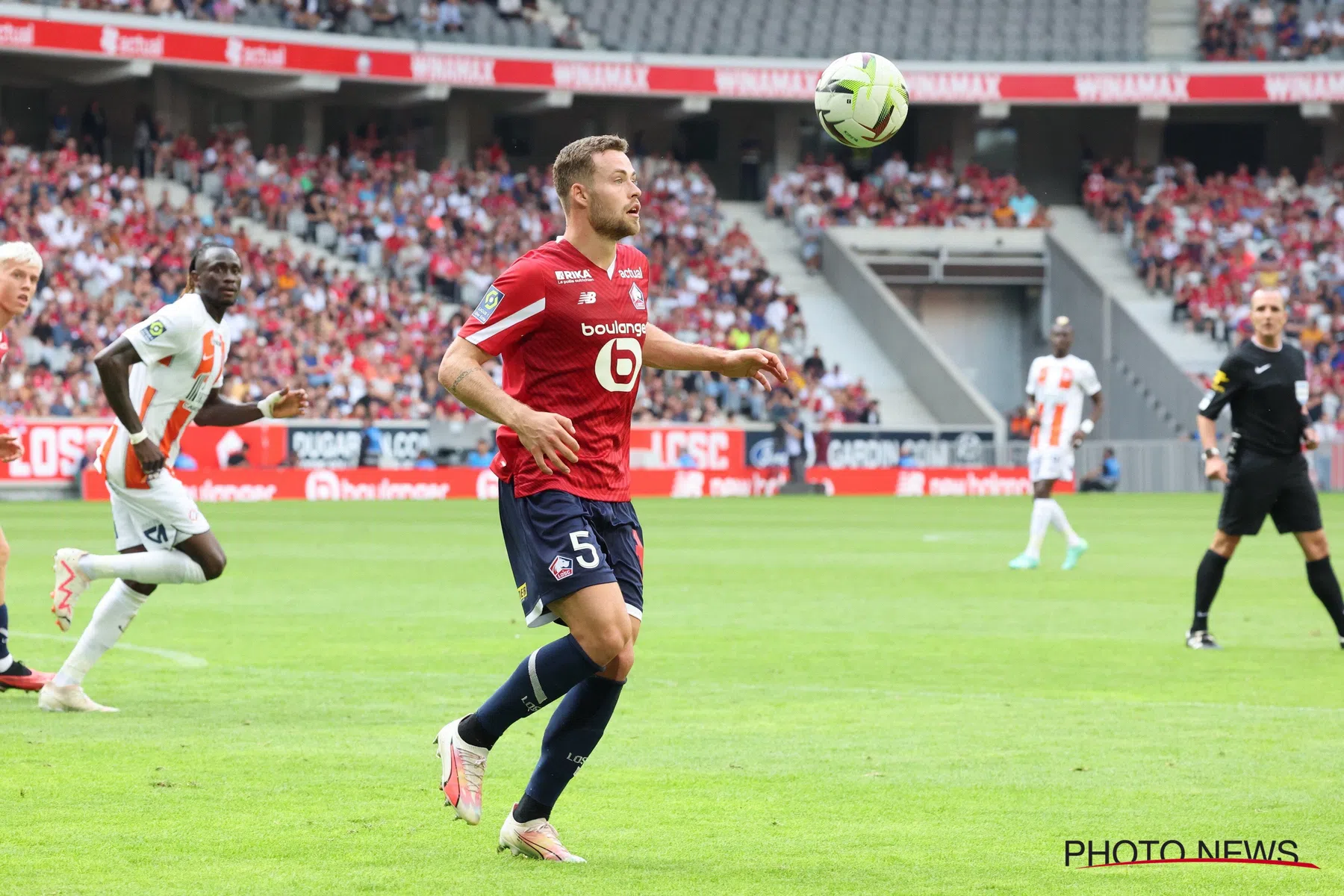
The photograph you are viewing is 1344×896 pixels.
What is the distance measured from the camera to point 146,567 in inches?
359

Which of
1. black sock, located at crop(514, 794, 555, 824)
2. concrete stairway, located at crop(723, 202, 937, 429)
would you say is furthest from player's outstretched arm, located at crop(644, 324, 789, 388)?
concrete stairway, located at crop(723, 202, 937, 429)

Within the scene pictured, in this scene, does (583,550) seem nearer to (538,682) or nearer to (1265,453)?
(538,682)

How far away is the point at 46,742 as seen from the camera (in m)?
8.09

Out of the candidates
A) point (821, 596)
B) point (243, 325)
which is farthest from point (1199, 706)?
point (243, 325)

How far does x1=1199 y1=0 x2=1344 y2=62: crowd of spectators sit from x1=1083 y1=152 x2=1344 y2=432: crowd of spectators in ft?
10.9

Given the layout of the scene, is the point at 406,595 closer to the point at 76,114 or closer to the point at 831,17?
the point at 76,114

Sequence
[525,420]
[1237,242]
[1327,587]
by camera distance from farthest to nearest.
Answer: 1. [1237,242]
2. [1327,587]
3. [525,420]

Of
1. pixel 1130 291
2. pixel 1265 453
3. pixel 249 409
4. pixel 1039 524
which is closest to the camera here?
pixel 249 409

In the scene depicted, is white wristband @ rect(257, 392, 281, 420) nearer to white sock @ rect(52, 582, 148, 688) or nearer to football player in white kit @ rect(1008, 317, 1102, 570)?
white sock @ rect(52, 582, 148, 688)

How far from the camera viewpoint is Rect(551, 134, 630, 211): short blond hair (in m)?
6.13

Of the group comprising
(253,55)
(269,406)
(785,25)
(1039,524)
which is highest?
(785,25)

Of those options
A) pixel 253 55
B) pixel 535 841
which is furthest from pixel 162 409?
pixel 253 55

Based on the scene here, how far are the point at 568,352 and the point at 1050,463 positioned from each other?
14.6 metres

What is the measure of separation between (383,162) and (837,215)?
12819mm
